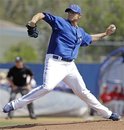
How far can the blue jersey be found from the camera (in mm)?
9867

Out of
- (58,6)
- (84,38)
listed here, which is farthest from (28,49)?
(84,38)

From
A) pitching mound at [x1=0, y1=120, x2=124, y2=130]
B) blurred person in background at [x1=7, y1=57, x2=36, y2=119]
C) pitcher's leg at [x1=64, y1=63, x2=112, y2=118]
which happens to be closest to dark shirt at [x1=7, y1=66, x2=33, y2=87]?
blurred person in background at [x1=7, y1=57, x2=36, y2=119]

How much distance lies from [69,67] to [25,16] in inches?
1244

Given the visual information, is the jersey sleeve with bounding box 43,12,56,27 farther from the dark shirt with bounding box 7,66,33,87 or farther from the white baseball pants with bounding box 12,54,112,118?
Answer: the dark shirt with bounding box 7,66,33,87

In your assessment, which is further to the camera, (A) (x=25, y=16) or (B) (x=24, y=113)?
(A) (x=25, y=16)

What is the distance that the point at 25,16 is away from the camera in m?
41.4

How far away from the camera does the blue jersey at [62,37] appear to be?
987 centimetres

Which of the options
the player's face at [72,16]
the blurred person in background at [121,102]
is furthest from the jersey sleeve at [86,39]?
the blurred person in background at [121,102]

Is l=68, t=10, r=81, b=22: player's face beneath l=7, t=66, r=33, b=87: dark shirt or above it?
above

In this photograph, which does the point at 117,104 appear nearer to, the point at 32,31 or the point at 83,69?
the point at 83,69

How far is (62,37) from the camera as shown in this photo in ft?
32.7

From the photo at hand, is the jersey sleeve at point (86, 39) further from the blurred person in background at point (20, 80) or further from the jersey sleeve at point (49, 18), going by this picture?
the blurred person in background at point (20, 80)

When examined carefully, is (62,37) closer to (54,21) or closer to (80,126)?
(54,21)

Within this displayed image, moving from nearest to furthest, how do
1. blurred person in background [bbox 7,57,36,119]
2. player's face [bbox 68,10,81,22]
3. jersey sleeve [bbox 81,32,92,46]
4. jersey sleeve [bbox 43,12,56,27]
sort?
jersey sleeve [bbox 43,12,56,27] < player's face [bbox 68,10,81,22] < jersey sleeve [bbox 81,32,92,46] < blurred person in background [bbox 7,57,36,119]
